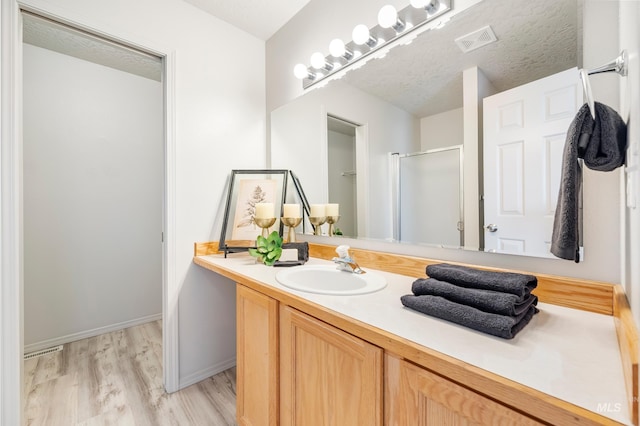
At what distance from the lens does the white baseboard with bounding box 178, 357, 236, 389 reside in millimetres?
1714

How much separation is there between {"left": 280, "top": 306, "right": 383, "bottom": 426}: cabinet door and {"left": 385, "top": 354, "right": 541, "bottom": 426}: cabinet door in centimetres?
4

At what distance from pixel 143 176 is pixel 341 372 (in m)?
2.62

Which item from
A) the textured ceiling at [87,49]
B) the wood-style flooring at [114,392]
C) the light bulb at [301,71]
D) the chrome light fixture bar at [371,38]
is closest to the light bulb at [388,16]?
the chrome light fixture bar at [371,38]

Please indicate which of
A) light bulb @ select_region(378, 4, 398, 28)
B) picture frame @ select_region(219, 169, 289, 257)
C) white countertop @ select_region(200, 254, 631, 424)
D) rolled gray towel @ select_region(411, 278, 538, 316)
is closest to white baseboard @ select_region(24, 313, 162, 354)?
picture frame @ select_region(219, 169, 289, 257)

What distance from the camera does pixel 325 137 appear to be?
1702mm

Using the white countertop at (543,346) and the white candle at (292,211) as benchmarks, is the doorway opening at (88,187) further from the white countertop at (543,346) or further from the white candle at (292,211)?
the white countertop at (543,346)

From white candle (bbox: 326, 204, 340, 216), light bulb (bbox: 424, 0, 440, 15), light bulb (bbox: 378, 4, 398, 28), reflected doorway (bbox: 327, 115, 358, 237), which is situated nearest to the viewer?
light bulb (bbox: 424, 0, 440, 15)

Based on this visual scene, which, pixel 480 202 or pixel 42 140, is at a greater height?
pixel 42 140

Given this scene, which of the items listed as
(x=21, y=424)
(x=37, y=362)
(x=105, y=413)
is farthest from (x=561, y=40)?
(x=37, y=362)

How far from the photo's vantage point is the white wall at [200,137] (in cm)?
167

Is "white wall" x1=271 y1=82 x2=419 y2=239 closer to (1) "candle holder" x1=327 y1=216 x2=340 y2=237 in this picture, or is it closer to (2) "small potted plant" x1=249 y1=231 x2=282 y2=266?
(1) "candle holder" x1=327 y1=216 x2=340 y2=237

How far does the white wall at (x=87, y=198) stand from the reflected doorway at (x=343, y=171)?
117 centimetres

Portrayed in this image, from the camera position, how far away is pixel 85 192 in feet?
7.61

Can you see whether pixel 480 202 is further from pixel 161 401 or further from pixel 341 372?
pixel 161 401
